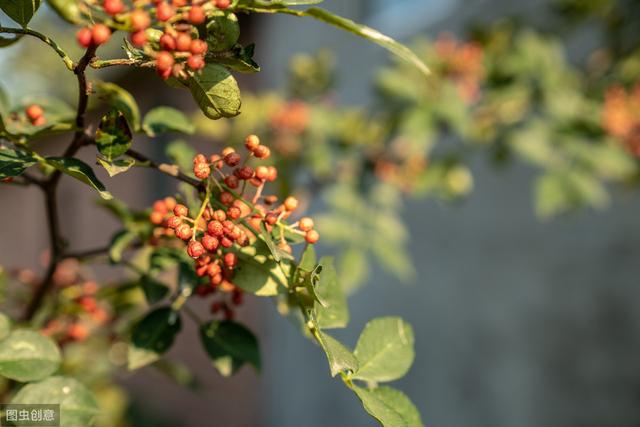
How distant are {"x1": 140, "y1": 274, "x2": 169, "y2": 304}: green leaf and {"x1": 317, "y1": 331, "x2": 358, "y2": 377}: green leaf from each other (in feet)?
1.23

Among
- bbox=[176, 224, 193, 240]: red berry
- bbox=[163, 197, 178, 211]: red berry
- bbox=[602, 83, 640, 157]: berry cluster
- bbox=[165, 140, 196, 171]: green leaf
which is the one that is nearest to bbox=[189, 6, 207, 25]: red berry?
bbox=[176, 224, 193, 240]: red berry

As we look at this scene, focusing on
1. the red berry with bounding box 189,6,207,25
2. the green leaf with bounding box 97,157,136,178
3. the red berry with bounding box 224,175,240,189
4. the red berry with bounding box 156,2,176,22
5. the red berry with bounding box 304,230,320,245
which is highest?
the red berry with bounding box 189,6,207,25

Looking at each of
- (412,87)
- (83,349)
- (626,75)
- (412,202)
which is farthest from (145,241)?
(412,202)

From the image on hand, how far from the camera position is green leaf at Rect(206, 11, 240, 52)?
0.64m

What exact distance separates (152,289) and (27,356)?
0.71ft

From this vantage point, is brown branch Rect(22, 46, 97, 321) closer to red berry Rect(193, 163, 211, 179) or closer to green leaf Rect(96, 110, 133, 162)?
green leaf Rect(96, 110, 133, 162)

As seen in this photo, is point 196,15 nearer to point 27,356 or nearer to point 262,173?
point 262,173

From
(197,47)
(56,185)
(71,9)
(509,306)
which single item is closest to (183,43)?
(197,47)

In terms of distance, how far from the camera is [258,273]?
751 mm

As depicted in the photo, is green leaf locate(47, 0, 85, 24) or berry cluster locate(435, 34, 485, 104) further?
berry cluster locate(435, 34, 485, 104)

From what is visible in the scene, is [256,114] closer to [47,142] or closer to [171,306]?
[171,306]

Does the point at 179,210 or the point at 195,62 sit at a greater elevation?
the point at 195,62

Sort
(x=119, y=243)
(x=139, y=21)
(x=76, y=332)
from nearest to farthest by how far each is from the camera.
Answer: (x=139, y=21), (x=119, y=243), (x=76, y=332)

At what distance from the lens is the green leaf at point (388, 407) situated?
640 millimetres
